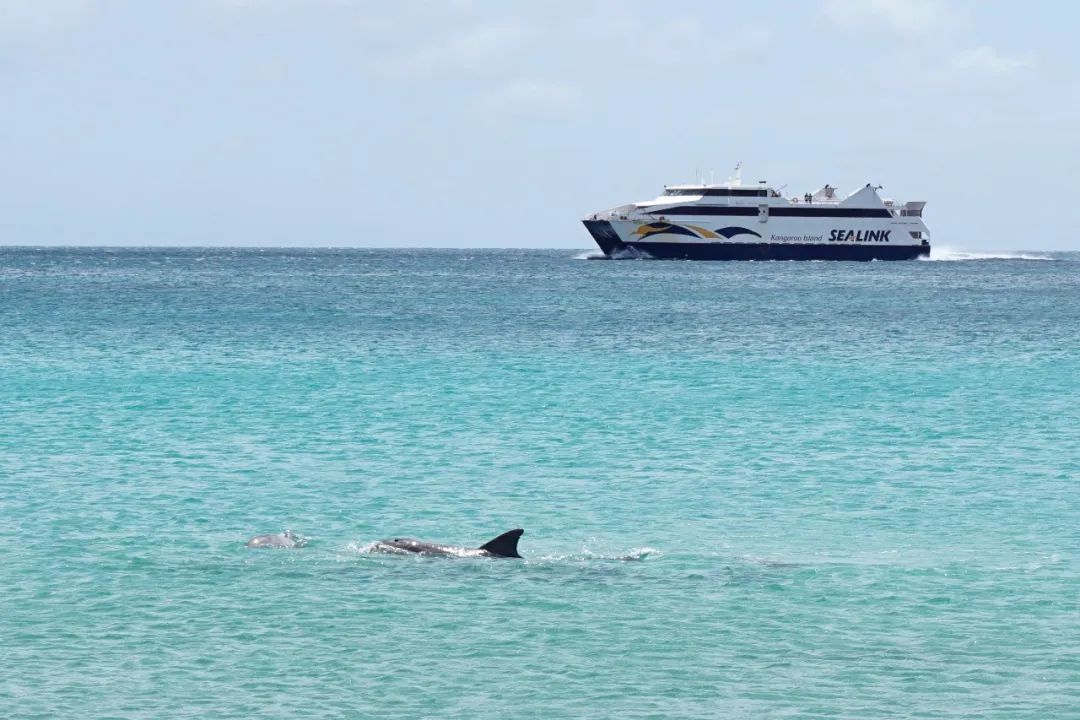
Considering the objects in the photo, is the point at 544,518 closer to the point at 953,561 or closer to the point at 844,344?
the point at 953,561

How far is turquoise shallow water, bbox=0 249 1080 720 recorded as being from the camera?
13.2 meters

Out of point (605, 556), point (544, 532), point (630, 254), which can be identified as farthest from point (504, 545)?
point (630, 254)

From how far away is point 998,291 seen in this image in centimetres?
10525

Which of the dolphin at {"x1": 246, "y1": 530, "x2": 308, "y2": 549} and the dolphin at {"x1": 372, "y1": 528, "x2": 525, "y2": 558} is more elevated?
the dolphin at {"x1": 372, "y1": 528, "x2": 525, "y2": 558}

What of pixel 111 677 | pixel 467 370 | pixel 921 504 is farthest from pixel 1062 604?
pixel 467 370

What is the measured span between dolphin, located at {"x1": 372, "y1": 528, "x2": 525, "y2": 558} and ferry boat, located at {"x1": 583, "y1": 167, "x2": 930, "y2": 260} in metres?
108

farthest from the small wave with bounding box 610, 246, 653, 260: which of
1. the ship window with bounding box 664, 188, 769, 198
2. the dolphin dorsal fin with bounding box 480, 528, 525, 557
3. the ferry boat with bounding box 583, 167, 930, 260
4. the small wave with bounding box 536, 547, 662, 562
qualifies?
the dolphin dorsal fin with bounding box 480, 528, 525, 557

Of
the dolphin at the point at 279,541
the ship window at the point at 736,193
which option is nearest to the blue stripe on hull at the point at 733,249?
the ship window at the point at 736,193

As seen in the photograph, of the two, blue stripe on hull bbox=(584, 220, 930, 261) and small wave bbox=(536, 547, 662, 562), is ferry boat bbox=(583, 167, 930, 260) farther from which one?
small wave bbox=(536, 547, 662, 562)

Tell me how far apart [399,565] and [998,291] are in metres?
94.6

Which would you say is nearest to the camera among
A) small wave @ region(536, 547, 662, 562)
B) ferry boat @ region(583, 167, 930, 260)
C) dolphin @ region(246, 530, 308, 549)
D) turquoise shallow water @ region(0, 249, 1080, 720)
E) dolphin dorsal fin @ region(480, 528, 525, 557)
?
turquoise shallow water @ region(0, 249, 1080, 720)

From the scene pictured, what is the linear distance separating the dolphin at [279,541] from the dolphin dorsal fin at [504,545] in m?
Answer: 2.54

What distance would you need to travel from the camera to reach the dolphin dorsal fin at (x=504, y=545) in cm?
1736

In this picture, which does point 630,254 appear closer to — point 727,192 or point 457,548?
point 727,192
